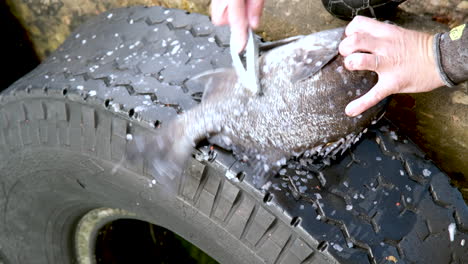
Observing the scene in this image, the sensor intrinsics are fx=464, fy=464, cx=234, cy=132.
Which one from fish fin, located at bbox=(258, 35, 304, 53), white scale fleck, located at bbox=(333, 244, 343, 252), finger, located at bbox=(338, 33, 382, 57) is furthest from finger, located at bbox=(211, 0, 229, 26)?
white scale fleck, located at bbox=(333, 244, 343, 252)

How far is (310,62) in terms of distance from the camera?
41.8 inches

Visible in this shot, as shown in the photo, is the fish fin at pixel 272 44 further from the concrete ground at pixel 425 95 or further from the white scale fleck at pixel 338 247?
the white scale fleck at pixel 338 247

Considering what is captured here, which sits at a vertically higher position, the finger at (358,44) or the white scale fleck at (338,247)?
the finger at (358,44)

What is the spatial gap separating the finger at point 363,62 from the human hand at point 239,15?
0.24m

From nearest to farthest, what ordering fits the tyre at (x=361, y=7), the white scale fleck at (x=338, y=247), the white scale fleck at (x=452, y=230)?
the white scale fleck at (x=338, y=247), the white scale fleck at (x=452, y=230), the tyre at (x=361, y=7)

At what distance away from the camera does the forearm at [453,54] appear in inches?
40.0

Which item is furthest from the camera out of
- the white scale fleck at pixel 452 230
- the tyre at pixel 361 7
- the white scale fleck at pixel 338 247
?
the tyre at pixel 361 7

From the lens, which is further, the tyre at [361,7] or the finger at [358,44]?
the tyre at [361,7]

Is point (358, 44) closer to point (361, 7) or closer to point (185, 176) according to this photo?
point (361, 7)

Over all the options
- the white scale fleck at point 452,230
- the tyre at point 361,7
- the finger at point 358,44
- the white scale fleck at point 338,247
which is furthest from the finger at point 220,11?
the white scale fleck at point 452,230

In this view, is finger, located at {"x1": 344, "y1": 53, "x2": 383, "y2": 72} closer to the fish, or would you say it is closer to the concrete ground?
the fish

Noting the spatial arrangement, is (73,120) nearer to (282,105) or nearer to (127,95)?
(127,95)

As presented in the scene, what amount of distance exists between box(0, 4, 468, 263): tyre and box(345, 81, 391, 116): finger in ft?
0.39

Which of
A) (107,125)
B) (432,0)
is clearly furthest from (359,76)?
(107,125)
